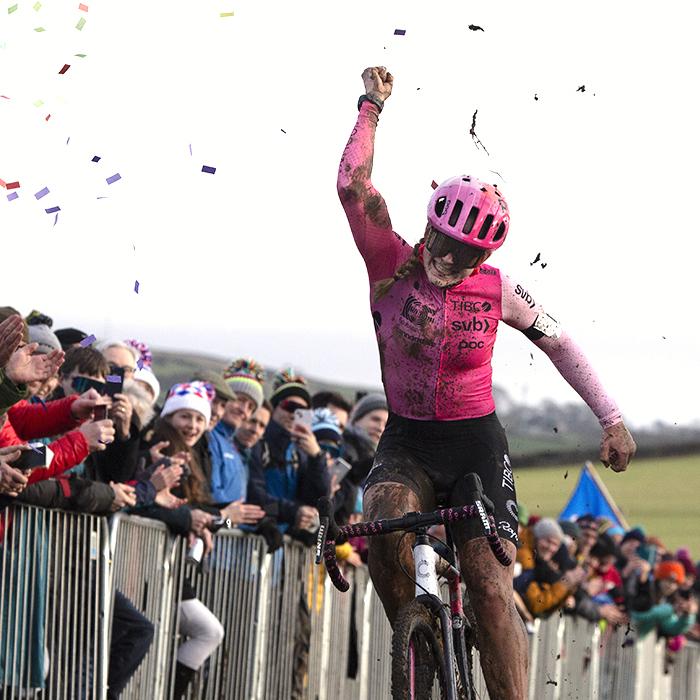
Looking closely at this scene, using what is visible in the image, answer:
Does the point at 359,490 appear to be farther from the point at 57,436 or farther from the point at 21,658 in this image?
the point at 21,658

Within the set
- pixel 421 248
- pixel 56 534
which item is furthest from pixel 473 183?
pixel 56 534

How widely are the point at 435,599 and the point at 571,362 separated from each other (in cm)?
161

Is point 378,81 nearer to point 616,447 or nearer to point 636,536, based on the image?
point 616,447

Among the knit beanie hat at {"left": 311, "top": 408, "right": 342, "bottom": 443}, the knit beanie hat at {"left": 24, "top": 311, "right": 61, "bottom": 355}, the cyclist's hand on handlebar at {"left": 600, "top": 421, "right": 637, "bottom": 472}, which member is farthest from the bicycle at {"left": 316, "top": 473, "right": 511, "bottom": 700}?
the knit beanie hat at {"left": 311, "top": 408, "right": 342, "bottom": 443}

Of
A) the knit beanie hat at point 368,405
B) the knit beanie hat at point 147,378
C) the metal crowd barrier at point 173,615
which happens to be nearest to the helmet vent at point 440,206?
the metal crowd barrier at point 173,615

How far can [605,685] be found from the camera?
14922 millimetres

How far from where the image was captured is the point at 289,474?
9688mm

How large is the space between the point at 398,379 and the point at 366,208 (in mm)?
857

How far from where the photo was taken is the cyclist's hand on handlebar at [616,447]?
6188 mm

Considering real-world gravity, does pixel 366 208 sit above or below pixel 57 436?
above

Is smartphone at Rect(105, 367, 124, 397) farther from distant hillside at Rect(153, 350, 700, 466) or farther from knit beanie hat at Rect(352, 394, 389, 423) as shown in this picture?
knit beanie hat at Rect(352, 394, 389, 423)

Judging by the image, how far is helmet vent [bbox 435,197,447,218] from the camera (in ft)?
19.3

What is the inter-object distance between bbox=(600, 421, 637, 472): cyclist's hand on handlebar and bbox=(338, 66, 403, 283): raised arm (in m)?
1.36

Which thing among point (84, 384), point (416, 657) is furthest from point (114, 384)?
point (416, 657)
